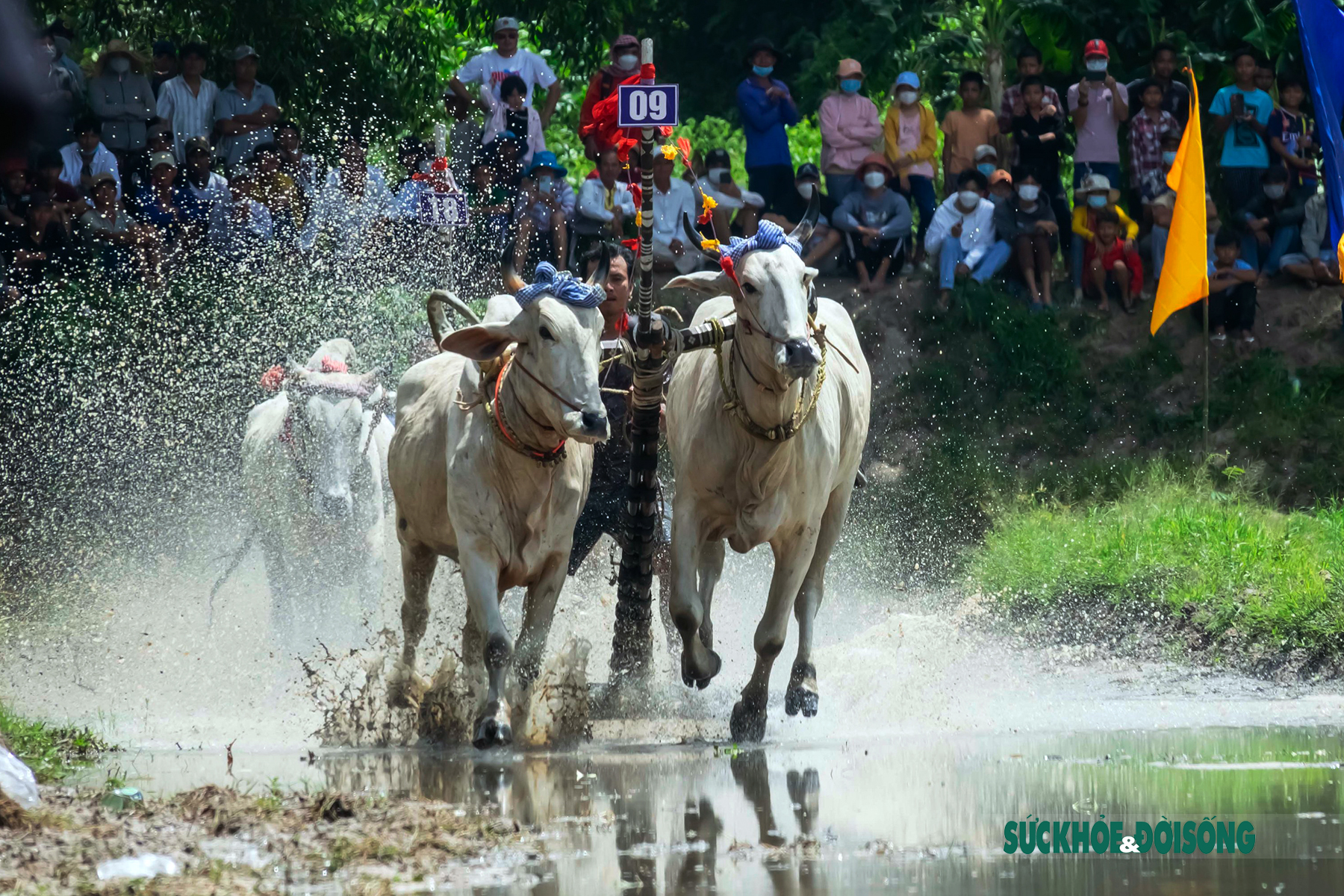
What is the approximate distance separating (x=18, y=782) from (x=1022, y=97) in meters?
11.2

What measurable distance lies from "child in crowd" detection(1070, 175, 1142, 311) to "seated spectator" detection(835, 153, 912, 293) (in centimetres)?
138

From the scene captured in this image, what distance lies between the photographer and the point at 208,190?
43.6ft

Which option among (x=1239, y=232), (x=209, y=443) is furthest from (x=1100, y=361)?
(x=209, y=443)

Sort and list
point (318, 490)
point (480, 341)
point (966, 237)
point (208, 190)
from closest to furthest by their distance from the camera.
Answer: point (480, 341), point (318, 490), point (208, 190), point (966, 237)

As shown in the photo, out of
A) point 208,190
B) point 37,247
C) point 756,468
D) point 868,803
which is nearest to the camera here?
point 868,803

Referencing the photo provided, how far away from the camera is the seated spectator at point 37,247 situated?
43.0ft

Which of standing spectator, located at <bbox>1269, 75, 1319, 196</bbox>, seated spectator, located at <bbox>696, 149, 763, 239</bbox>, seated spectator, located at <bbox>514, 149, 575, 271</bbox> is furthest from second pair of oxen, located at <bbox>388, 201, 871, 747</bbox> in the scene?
standing spectator, located at <bbox>1269, 75, 1319, 196</bbox>

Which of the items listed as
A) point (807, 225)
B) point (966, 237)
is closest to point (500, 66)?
point (966, 237)

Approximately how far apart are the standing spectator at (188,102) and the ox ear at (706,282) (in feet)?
23.5

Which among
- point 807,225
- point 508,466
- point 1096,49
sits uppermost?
point 1096,49

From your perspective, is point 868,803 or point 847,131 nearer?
point 868,803

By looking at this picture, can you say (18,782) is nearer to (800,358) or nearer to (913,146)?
(800,358)

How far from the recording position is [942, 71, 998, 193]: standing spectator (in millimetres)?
15328

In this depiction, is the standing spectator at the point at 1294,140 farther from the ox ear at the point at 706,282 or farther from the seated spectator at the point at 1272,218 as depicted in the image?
the ox ear at the point at 706,282
